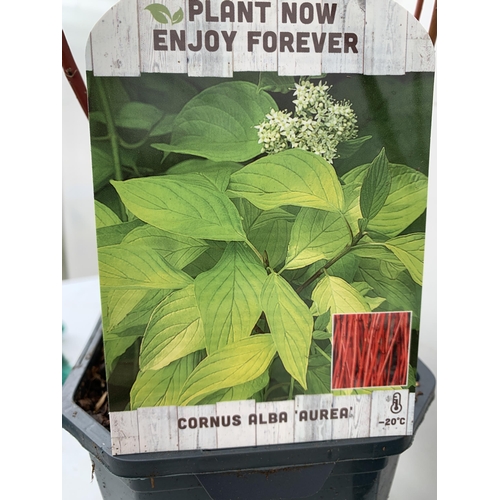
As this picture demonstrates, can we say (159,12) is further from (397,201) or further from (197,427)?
(197,427)

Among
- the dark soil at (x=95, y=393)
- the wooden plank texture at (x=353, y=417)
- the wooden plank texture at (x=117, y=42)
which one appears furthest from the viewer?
the dark soil at (x=95, y=393)

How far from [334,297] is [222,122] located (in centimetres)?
20

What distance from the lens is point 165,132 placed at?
16.6 inches

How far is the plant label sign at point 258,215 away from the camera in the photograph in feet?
1.36

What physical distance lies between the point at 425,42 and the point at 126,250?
34cm

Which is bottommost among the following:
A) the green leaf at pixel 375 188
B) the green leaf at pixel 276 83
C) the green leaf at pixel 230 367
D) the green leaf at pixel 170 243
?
the green leaf at pixel 230 367

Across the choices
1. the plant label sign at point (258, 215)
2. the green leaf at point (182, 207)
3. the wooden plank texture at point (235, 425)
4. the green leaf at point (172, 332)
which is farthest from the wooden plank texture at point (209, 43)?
the wooden plank texture at point (235, 425)

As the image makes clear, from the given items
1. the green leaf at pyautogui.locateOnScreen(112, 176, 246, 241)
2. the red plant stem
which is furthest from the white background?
the green leaf at pyautogui.locateOnScreen(112, 176, 246, 241)

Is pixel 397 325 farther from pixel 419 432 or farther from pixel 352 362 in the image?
pixel 419 432

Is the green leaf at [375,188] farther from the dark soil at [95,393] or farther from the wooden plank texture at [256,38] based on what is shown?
the dark soil at [95,393]

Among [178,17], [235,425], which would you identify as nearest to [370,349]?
[235,425]

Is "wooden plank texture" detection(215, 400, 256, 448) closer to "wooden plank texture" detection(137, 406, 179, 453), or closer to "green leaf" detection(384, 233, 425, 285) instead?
"wooden plank texture" detection(137, 406, 179, 453)

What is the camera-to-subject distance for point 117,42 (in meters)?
0.40

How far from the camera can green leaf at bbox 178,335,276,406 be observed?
18.6 inches
